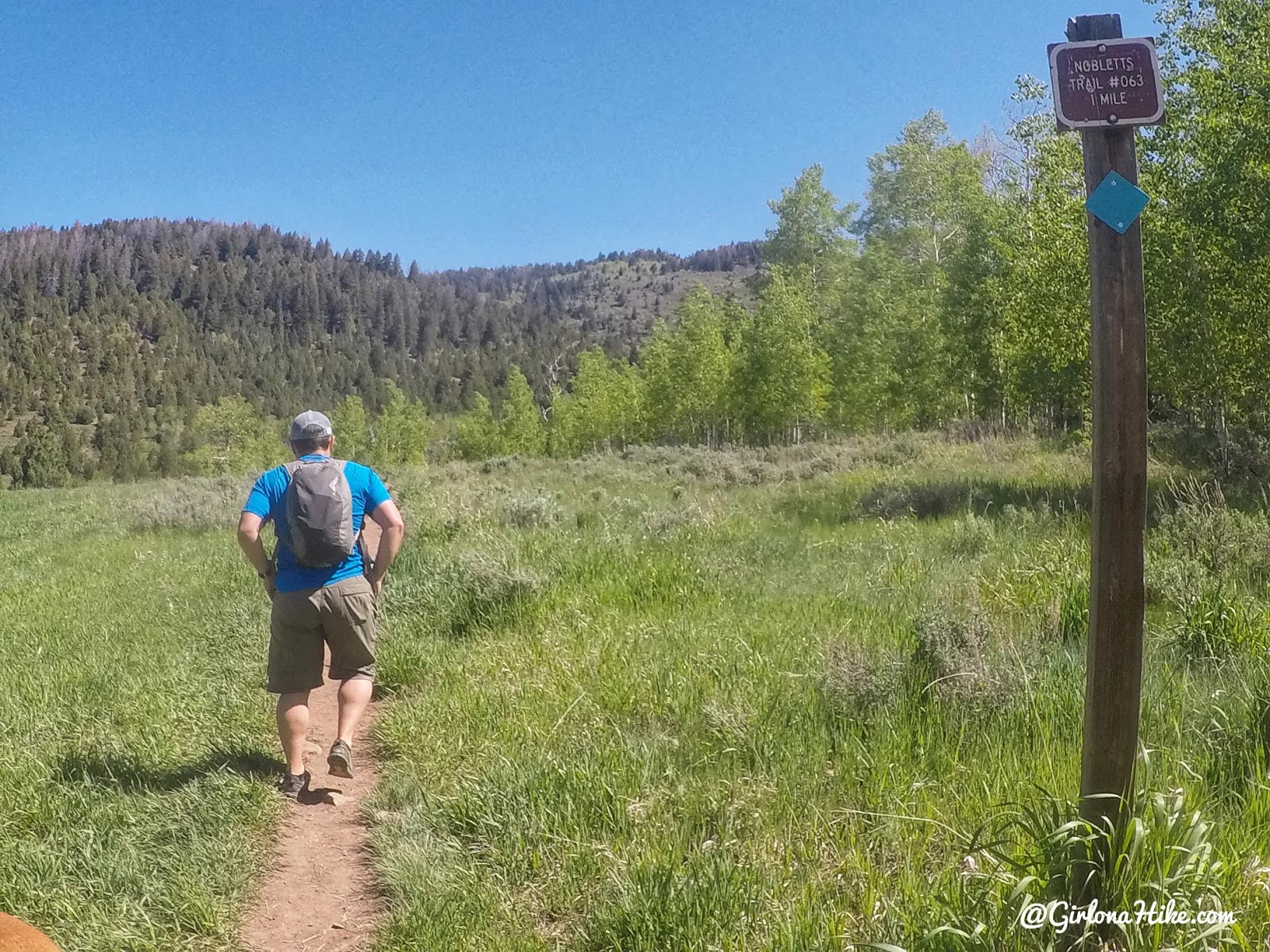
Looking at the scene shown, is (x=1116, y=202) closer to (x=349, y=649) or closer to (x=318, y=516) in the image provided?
(x=318, y=516)

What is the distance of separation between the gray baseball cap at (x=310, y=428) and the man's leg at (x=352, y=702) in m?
1.38

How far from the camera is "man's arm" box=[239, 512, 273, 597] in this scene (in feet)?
15.0

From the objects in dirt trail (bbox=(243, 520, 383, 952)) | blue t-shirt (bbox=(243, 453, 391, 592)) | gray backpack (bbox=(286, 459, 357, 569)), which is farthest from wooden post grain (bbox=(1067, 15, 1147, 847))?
gray backpack (bbox=(286, 459, 357, 569))

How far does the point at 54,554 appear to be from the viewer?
15.0 m

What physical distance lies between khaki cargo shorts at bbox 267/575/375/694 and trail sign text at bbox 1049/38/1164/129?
3.95m

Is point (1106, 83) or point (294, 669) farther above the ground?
point (1106, 83)

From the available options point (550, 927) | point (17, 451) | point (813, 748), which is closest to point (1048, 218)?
point (813, 748)

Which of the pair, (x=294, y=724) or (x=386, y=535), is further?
(x=386, y=535)

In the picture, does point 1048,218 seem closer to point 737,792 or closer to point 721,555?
point 721,555

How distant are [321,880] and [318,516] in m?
1.75

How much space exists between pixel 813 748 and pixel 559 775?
1.17m

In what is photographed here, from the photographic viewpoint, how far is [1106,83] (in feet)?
7.37

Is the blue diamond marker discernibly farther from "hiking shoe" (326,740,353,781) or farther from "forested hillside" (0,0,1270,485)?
"forested hillside" (0,0,1270,485)

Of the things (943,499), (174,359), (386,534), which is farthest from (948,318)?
(174,359)
